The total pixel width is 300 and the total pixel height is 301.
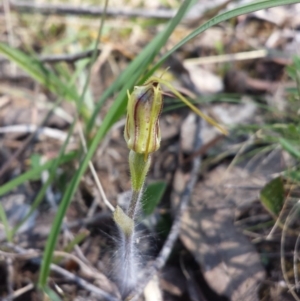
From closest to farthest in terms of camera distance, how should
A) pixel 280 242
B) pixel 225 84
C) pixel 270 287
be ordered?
pixel 270 287 < pixel 280 242 < pixel 225 84

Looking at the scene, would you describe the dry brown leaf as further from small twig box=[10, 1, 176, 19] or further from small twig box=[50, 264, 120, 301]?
small twig box=[10, 1, 176, 19]

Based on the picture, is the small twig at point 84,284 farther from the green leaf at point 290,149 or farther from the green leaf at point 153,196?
the green leaf at point 290,149

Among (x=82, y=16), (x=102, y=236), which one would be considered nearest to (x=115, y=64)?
(x=82, y=16)

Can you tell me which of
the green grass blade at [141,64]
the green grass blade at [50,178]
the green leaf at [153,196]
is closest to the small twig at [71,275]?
the green grass blade at [50,178]

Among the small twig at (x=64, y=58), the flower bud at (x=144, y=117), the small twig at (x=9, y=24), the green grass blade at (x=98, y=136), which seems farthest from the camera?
the small twig at (x=9, y=24)

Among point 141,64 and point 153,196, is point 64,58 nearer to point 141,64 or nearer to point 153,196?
point 141,64

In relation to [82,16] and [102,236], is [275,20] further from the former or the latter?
[102,236]

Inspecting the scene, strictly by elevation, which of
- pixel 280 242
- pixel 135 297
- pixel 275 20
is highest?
pixel 275 20
